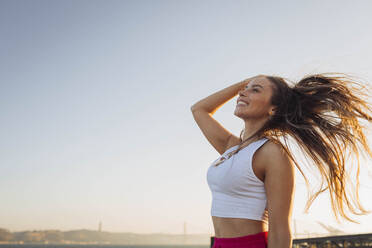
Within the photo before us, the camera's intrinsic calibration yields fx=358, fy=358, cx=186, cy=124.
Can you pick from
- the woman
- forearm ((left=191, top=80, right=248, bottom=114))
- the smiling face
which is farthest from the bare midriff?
forearm ((left=191, top=80, right=248, bottom=114))

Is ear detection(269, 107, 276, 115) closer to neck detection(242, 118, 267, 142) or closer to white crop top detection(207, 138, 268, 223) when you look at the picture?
neck detection(242, 118, 267, 142)

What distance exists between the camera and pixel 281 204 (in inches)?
82.7

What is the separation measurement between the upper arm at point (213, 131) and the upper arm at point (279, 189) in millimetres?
935

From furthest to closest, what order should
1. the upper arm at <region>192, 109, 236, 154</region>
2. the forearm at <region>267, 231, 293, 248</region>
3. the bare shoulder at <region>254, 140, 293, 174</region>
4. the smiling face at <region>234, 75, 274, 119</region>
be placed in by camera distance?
the upper arm at <region>192, 109, 236, 154</region>
the smiling face at <region>234, 75, 274, 119</region>
the bare shoulder at <region>254, 140, 293, 174</region>
the forearm at <region>267, 231, 293, 248</region>

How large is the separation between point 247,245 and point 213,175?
52 cm

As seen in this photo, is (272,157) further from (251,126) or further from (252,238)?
(251,126)

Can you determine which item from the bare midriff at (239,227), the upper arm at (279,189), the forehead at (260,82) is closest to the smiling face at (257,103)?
the forehead at (260,82)

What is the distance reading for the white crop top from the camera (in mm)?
Result: 2242

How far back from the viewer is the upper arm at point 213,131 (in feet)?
10.3

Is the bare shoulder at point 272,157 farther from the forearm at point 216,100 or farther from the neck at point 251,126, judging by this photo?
the forearm at point 216,100

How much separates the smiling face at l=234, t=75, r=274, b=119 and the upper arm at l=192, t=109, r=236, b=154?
15.7 inches

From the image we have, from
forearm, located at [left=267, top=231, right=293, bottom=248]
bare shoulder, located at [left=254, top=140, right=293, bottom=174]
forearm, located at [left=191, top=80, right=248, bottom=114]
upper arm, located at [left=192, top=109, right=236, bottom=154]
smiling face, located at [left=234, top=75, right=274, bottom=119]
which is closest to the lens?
forearm, located at [left=267, top=231, right=293, bottom=248]

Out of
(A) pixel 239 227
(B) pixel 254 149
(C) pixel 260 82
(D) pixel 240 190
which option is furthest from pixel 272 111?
(A) pixel 239 227

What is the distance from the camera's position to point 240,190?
7.48 feet
